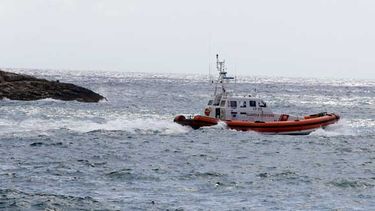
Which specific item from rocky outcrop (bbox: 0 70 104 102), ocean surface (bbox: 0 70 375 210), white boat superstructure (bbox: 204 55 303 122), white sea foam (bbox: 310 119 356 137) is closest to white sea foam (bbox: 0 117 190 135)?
ocean surface (bbox: 0 70 375 210)

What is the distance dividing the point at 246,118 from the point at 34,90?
32829 millimetres

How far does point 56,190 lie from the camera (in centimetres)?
1930

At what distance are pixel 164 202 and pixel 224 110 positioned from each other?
2098 centimetres

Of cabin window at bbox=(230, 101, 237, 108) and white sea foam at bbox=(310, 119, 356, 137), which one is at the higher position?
cabin window at bbox=(230, 101, 237, 108)

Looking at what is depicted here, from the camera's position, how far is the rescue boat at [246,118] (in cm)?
3712

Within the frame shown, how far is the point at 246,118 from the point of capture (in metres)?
39.2

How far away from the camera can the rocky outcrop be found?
64.0 metres

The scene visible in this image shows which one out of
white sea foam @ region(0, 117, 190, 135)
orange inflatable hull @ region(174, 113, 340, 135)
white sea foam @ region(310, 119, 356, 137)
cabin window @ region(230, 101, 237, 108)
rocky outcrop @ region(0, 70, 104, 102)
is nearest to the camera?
white sea foam @ region(0, 117, 190, 135)

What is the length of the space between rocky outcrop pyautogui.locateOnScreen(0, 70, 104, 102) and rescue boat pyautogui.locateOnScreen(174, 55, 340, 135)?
29.2m

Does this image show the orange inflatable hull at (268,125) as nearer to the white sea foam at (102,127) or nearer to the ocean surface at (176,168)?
the ocean surface at (176,168)

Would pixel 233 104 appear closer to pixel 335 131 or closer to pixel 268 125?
pixel 268 125

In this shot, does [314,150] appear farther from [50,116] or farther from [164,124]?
[50,116]

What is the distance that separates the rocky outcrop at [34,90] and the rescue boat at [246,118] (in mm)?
29168

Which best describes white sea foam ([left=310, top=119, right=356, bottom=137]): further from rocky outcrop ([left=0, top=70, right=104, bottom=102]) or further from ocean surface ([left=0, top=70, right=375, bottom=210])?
rocky outcrop ([left=0, top=70, right=104, bottom=102])
